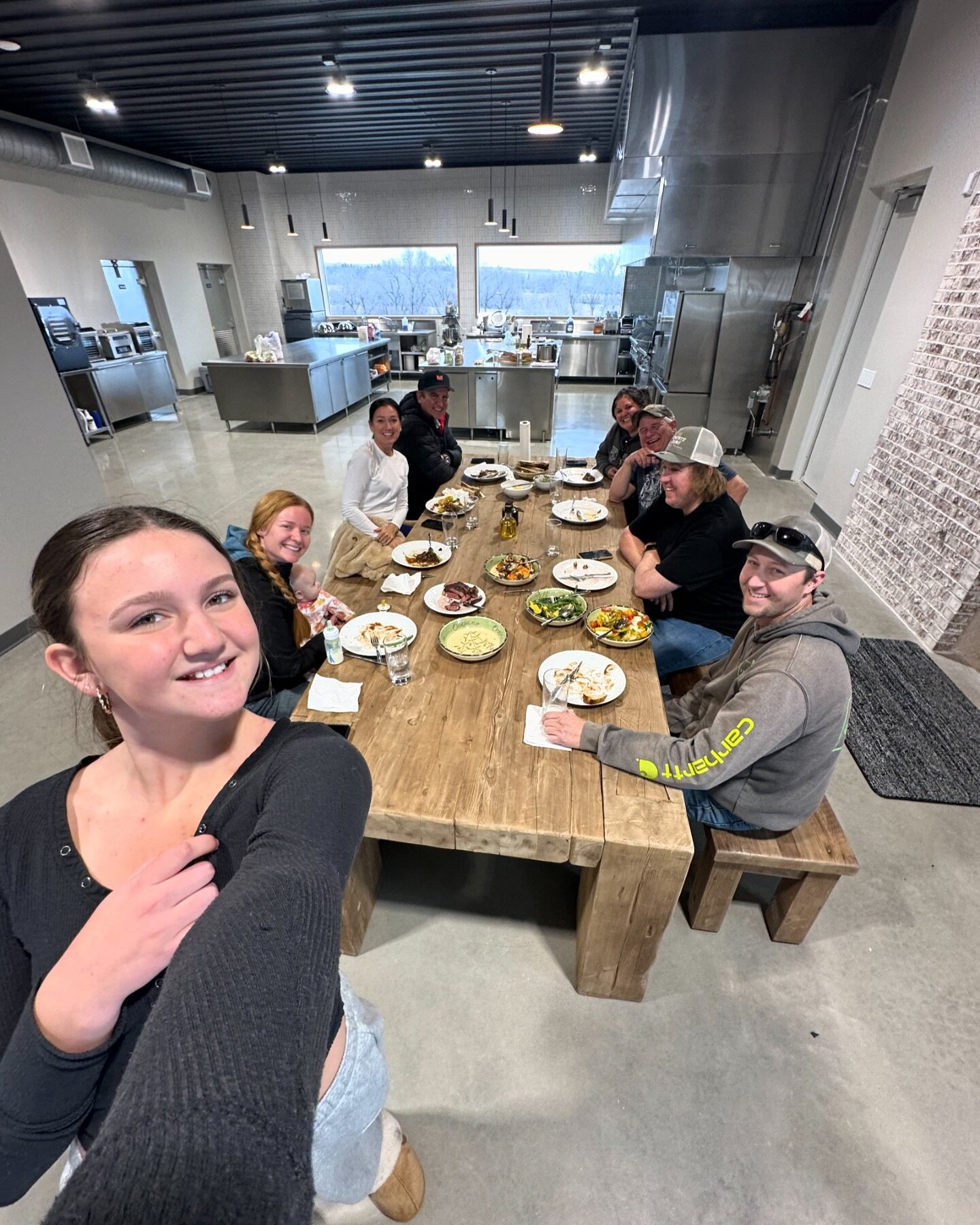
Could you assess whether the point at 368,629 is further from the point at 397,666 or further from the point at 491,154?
the point at 491,154

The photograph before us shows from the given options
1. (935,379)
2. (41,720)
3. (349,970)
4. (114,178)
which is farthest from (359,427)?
(349,970)

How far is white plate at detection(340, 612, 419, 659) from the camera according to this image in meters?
1.80

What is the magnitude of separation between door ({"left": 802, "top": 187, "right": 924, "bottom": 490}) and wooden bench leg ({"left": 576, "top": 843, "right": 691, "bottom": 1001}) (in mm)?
4875

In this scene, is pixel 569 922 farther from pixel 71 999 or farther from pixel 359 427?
pixel 359 427

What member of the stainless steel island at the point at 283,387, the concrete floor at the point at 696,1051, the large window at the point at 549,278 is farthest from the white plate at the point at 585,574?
the large window at the point at 549,278

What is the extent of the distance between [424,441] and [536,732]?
2.49 meters

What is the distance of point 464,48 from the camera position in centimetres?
536

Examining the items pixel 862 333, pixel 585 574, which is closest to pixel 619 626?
pixel 585 574

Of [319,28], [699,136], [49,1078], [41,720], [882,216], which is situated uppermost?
[319,28]

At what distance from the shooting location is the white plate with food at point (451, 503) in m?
2.81

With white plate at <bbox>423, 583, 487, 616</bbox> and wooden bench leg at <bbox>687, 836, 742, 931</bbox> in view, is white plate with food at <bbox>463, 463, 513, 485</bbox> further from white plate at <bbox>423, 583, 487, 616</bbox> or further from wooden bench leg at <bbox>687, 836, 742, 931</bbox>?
wooden bench leg at <bbox>687, 836, 742, 931</bbox>

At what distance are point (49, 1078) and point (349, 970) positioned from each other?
130cm

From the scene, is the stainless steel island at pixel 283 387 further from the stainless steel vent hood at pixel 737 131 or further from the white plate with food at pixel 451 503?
the white plate with food at pixel 451 503

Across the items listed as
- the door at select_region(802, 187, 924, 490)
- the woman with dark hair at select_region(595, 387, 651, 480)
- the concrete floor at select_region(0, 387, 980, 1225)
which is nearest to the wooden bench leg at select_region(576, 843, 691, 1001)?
the concrete floor at select_region(0, 387, 980, 1225)
